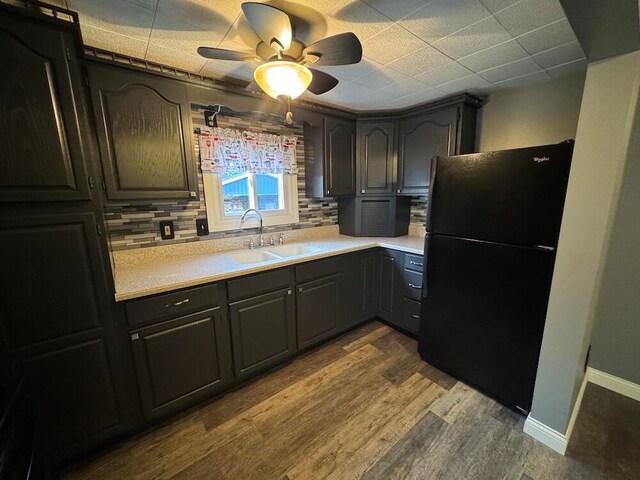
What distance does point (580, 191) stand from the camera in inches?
48.3

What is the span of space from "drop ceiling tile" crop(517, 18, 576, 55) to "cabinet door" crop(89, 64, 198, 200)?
2011mm

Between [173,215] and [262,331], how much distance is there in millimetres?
1105

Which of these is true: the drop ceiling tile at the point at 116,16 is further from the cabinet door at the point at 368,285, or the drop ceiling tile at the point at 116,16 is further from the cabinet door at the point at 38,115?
the cabinet door at the point at 368,285

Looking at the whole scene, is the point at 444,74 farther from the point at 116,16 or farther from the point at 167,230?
the point at 167,230

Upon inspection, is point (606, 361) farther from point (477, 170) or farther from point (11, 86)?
point (11, 86)

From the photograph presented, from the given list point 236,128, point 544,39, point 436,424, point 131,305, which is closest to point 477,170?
point 544,39

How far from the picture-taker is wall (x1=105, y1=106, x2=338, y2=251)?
5.88 feet

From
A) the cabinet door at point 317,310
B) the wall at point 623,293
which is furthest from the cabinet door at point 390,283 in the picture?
the wall at point 623,293

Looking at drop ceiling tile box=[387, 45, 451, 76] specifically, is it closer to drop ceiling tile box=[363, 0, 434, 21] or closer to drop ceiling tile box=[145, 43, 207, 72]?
drop ceiling tile box=[363, 0, 434, 21]

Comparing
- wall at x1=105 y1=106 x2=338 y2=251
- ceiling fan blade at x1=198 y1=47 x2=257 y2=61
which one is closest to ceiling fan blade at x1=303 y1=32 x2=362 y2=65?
ceiling fan blade at x1=198 y1=47 x2=257 y2=61

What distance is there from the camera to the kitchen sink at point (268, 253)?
218 cm

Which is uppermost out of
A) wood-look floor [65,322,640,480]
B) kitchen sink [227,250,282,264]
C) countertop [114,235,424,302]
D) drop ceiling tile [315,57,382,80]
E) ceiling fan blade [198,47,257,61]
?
drop ceiling tile [315,57,382,80]

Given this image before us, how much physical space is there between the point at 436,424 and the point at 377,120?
252 cm

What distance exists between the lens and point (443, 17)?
122 cm
